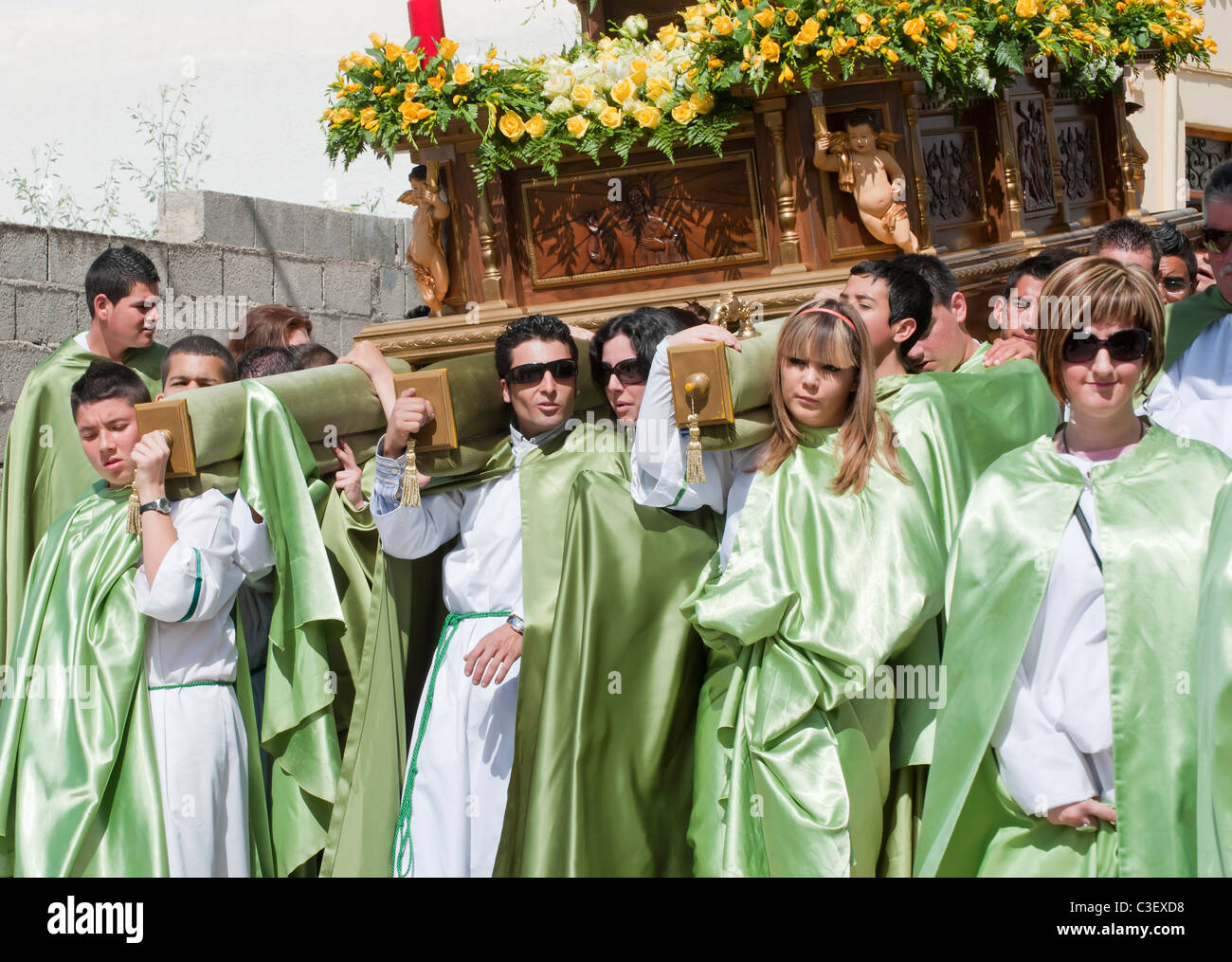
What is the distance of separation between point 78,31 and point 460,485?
9.43 m

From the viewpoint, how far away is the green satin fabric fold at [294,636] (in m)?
4.25

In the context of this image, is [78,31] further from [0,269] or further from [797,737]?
[797,737]

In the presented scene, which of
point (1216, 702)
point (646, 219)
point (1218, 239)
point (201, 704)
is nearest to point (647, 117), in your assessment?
point (646, 219)

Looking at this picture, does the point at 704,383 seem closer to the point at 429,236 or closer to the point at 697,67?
the point at 697,67

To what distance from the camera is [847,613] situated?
11.9ft

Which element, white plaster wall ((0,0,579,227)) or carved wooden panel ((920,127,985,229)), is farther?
white plaster wall ((0,0,579,227))

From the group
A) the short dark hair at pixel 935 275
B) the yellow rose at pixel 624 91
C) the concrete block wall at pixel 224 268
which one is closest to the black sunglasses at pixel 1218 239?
the short dark hair at pixel 935 275

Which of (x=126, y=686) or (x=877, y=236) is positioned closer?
(x=126, y=686)

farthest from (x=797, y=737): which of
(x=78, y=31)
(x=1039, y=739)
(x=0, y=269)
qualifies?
(x=78, y=31)

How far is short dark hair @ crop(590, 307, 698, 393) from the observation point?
→ 171 inches

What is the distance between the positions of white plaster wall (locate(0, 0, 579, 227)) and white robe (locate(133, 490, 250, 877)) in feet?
25.8

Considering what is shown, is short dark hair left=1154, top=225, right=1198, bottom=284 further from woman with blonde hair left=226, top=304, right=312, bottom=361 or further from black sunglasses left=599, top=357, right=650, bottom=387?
woman with blonde hair left=226, top=304, right=312, bottom=361

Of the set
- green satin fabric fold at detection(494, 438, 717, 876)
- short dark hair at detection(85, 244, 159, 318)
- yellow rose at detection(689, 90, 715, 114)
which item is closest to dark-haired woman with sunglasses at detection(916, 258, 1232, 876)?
green satin fabric fold at detection(494, 438, 717, 876)

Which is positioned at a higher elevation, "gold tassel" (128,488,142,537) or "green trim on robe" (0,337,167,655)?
Result: "green trim on robe" (0,337,167,655)
